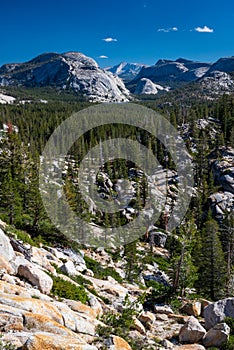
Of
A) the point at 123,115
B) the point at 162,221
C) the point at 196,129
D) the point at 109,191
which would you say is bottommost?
the point at 162,221

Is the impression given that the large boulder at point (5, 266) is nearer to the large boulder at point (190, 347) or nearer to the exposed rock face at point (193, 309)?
the large boulder at point (190, 347)

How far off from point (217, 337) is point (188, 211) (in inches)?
2747

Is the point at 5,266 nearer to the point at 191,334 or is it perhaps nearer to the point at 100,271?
the point at 191,334

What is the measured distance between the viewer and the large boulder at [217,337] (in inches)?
704

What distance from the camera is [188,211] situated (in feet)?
283

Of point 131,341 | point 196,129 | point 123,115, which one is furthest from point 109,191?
point 123,115

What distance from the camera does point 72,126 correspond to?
449ft

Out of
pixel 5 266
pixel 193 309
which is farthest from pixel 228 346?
pixel 5 266

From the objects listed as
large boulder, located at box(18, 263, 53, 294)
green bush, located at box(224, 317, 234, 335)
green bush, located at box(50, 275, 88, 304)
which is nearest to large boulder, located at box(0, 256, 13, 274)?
large boulder, located at box(18, 263, 53, 294)

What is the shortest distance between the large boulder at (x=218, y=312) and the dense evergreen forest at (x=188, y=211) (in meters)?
8.04

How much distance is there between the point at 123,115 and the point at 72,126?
46966 millimetres

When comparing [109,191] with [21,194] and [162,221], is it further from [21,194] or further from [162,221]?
[21,194]

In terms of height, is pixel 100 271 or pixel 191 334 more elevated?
pixel 191 334

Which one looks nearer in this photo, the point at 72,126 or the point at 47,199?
the point at 47,199
